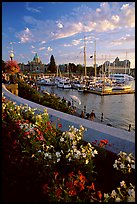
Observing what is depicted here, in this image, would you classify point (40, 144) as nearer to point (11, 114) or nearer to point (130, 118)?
point (11, 114)

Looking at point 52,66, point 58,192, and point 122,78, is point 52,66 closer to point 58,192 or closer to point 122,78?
point 122,78

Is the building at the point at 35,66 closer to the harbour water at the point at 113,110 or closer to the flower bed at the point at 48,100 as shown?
the harbour water at the point at 113,110

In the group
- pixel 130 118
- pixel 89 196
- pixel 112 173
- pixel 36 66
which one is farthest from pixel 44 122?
pixel 36 66

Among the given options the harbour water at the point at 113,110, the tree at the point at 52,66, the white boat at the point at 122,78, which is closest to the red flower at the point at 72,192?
the harbour water at the point at 113,110

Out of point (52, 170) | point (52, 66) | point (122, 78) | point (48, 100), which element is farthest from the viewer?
point (52, 66)

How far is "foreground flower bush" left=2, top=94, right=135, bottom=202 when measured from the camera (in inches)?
80.0

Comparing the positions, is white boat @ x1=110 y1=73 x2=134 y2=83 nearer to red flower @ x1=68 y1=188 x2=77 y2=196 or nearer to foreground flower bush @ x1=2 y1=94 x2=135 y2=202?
foreground flower bush @ x1=2 y1=94 x2=135 y2=202

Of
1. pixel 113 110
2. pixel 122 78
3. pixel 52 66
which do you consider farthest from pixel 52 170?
pixel 52 66

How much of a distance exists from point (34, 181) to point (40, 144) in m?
0.65

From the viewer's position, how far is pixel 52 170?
100 inches

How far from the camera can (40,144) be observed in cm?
297

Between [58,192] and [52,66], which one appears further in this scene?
[52,66]

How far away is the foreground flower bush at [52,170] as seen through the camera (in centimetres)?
203

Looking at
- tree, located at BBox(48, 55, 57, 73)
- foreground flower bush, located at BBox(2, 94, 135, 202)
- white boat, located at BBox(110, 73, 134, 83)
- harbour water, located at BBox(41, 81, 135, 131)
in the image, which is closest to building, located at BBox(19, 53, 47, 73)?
tree, located at BBox(48, 55, 57, 73)
